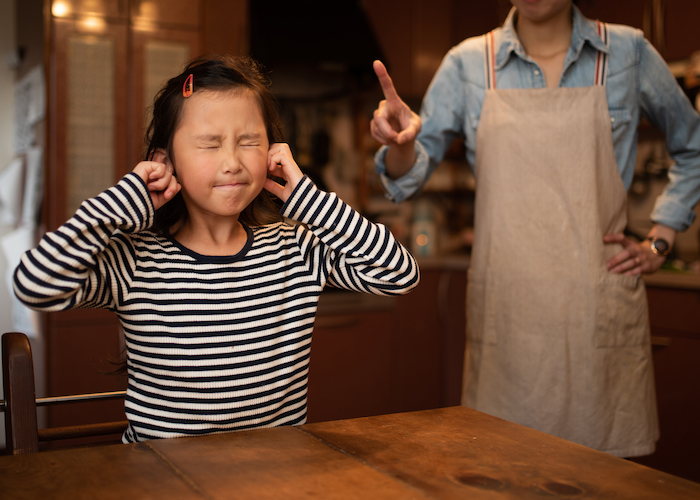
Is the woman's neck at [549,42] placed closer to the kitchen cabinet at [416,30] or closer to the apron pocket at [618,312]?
the apron pocket at [618,312]

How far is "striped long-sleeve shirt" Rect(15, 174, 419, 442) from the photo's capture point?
0.88 m

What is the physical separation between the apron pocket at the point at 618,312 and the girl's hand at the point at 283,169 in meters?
0.63

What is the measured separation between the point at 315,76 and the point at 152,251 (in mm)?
2426

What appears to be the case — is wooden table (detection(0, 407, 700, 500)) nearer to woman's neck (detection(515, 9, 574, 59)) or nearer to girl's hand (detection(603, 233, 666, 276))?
girl's hand (detection(603, 233, 666, 276))

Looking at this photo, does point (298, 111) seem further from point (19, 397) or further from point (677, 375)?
point (19, 397)

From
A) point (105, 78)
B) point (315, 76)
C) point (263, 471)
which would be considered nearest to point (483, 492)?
point (263, 471)

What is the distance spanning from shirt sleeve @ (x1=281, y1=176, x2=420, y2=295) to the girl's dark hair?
164 mm

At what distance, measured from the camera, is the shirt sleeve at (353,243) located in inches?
39.6

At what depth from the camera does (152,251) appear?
0.98 meters

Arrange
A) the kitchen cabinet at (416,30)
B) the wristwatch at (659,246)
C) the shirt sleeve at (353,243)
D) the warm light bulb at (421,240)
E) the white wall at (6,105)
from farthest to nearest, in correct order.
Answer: the warm light bulb at (421,240) → the kitchen cabinet at (416,30) → the white wall at (6,105) → the wristwatch at (659,246) → the shirt sleeve at (353,243)

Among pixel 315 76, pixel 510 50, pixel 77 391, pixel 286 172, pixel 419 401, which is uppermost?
pixel 315 76

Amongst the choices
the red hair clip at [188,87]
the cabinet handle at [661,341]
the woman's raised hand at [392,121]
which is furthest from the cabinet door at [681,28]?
the red hair clip at [188,87]

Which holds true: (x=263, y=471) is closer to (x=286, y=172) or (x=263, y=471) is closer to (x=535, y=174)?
(x=286, y=172)

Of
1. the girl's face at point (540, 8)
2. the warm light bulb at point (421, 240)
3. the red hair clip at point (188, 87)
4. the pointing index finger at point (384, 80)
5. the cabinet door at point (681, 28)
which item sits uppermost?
the cabinet door at point (681, 28)
